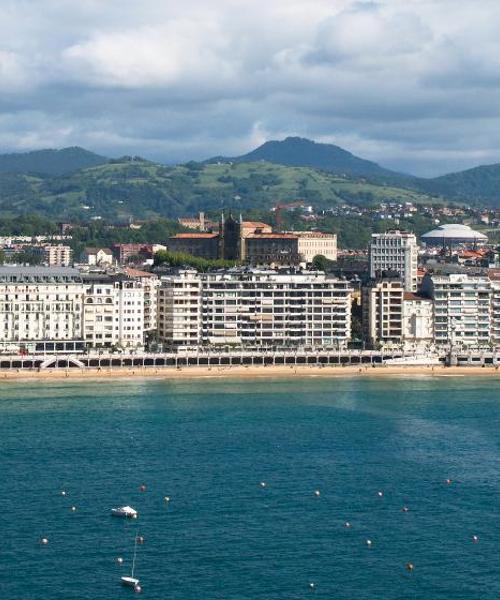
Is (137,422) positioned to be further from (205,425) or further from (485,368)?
(485,368)

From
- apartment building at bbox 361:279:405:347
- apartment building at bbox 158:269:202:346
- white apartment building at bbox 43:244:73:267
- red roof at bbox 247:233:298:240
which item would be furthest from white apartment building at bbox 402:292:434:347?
white apartment building at bbox 43:244:73:267

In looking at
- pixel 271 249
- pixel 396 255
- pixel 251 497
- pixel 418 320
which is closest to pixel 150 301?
pixel 418 320

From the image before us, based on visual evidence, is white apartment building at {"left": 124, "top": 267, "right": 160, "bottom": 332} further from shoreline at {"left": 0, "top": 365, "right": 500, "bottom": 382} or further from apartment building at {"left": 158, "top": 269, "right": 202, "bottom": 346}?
shoreline at {"left": 0, "top": 365, "right": 500, "bottom": 382}

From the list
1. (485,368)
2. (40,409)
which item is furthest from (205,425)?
(485,368)

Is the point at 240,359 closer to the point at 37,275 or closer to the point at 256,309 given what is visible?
the point at 256,309

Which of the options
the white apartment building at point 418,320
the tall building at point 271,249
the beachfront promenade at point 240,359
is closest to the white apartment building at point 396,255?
the white apartment building at point 418,320

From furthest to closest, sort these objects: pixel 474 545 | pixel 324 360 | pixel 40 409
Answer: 1. pixel 324 360
2. pixel 40 409
3. pixel 474 545
